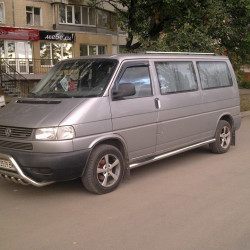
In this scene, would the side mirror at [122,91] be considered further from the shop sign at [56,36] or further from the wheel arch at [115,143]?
the shop sign at [56,36]

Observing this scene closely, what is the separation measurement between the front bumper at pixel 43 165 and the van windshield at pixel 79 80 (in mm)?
961

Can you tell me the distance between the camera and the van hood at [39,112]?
4520 millimetres

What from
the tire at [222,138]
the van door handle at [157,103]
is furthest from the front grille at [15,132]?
the tire at [222,138]

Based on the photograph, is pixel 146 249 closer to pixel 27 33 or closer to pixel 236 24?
pixel 236 24

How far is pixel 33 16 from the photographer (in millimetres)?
24406

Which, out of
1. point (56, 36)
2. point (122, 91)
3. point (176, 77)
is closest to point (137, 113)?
point (122, 91)

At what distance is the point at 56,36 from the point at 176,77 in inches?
816

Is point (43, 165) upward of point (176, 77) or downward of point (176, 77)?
downward

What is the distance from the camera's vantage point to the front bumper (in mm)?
4434

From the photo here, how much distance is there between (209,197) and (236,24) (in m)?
10.4

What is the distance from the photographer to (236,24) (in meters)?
13.4

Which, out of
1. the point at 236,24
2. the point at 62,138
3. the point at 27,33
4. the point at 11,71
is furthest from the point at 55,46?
the point at 62,138

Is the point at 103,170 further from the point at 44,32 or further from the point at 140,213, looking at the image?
the point at 44,32

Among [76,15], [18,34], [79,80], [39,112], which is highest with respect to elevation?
[76,15]
